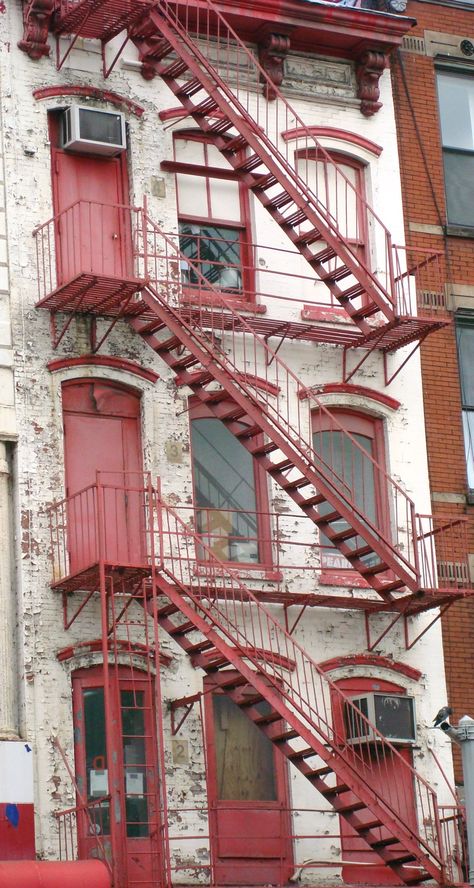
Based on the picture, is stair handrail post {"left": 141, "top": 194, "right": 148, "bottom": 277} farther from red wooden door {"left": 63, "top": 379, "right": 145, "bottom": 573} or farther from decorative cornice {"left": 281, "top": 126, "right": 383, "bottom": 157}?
decorative cornice {"left": 281, "top": 126, "right": 383, "bottom": 157}

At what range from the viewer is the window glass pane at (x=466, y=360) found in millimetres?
27375

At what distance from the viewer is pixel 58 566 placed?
23.7 metres

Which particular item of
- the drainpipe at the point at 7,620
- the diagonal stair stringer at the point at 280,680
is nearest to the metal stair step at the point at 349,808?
the diagonal stair stringer at the point at 280,680

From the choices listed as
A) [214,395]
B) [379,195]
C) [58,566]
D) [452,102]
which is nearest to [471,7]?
[452,102]

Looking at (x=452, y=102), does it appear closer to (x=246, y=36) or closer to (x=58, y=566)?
(x=246, y=36)

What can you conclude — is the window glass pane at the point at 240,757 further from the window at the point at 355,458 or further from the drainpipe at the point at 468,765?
the drainpipe at the point at 468,765

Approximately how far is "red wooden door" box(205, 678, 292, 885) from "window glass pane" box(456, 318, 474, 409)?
5488 millimetres

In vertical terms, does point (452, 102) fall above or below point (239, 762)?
above

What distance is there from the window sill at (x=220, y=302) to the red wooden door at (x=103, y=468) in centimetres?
139

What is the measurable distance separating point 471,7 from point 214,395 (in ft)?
26.5

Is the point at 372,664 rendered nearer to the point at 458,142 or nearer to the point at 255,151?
the point at 255,151

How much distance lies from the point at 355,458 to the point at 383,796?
432cm

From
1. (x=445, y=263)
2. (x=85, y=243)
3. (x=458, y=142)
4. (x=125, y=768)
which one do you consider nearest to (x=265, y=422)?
(x=85, y=243)

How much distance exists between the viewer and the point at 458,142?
28562 mm
